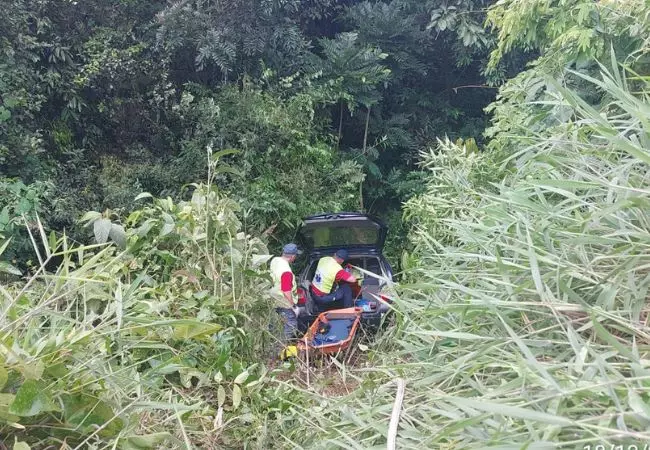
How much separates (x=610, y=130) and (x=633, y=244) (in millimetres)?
314

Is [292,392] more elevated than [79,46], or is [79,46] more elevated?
[79,46]

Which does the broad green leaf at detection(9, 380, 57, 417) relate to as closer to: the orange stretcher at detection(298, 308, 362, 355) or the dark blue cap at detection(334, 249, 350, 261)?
the orange stretcher at detection(298, 308, 362, 355)

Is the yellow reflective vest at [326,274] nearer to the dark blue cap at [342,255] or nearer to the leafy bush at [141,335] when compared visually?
the dark blue cap at [342,255]

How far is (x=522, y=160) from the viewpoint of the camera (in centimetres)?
231

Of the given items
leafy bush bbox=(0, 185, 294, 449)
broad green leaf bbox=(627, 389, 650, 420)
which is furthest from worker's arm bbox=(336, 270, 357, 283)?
broad green leaf bbox=(627, 389, 650, 420)

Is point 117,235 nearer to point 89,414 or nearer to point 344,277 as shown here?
point 89,414

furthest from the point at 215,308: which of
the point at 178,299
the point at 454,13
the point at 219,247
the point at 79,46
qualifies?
the point at 454,13

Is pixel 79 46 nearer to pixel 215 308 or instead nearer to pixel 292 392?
pixel 215 308

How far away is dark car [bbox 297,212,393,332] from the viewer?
20.2 ft

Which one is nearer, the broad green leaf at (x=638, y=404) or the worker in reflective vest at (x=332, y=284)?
the broad green leaf at (x=638, y=404)

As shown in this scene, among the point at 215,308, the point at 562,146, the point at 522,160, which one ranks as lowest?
the point at 215,308

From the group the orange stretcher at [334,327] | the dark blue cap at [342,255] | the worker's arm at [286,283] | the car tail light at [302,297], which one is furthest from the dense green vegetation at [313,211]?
the car tail light at [302,297]

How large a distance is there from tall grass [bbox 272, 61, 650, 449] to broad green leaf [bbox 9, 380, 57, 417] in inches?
26.6

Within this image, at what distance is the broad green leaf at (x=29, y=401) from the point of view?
122 cm
